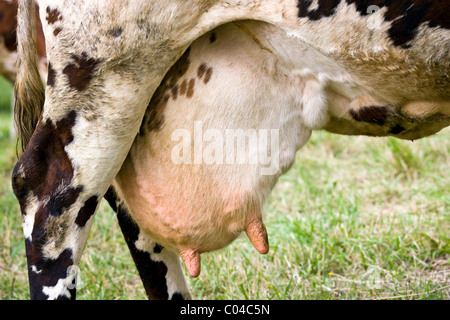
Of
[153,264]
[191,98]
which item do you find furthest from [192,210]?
[153,264]

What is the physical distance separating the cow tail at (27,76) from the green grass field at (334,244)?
1.03 meters

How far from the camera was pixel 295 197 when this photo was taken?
3914mm

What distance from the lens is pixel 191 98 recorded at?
2.16 m

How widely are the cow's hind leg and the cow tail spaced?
0.45 meters

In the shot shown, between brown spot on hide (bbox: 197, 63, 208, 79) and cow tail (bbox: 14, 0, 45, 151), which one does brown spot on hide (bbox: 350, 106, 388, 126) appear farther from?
cow tail (bbox: 14, 0, 45, 151)

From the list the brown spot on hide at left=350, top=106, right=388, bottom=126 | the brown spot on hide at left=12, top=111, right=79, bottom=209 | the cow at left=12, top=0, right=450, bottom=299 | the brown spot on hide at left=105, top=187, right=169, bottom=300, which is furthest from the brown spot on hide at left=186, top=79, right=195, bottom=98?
the brown spot on hide at left=105, top=187, right=169, bottom=300

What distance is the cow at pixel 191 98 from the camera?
1848 mm

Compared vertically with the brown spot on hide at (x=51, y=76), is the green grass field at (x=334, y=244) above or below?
below

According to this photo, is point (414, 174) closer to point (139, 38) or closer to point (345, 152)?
point (345, 152)

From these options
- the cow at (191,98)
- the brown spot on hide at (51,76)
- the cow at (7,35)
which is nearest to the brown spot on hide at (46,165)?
the cow at (191,98)

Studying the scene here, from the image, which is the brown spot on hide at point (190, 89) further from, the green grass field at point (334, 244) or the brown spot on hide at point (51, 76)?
the green grass field at point (334, 244)

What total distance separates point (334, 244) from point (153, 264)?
3.33ft

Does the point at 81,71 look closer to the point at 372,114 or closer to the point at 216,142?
the point at 216,142

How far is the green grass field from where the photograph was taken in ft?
9.29
